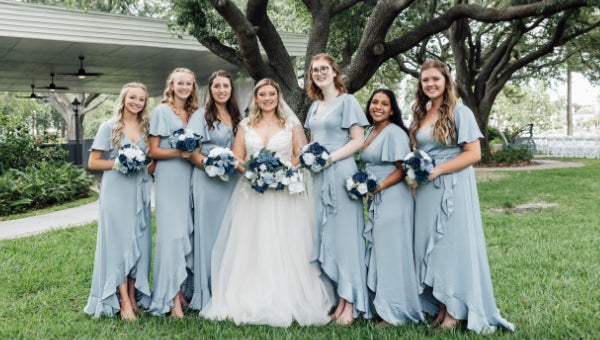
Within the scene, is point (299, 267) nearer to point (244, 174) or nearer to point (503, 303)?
point (244, 174)

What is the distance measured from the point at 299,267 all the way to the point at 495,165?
56.1 feet

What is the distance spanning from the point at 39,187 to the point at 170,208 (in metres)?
8.34

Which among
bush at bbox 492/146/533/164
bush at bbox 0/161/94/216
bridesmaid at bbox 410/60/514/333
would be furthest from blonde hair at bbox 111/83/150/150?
bush at bbox 492/146/533/164

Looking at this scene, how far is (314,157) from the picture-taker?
4.03 m

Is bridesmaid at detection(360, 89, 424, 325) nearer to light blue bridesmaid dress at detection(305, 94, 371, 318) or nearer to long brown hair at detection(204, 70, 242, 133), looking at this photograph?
light blue bridesmaid dress at detection(305, 94, 371, 318)

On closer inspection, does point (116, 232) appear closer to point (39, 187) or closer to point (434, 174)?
point (434, 174)

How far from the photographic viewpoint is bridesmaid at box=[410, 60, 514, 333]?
3.83m

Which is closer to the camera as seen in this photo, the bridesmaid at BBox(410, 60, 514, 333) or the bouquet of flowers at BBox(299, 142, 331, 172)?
the bridesmaid at BBox(410, 60, 514, 333)

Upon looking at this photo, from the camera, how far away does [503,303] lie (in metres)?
4.60

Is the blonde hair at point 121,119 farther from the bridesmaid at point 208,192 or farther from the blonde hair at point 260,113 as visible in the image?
the blonde hair at point 260,113

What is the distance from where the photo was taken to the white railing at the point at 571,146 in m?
24.5

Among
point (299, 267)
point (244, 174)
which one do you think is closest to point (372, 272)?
point (299, 267)

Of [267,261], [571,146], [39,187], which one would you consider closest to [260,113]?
[267,261]

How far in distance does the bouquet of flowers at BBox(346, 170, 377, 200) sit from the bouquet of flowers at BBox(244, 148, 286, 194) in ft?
1.94
